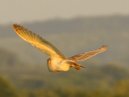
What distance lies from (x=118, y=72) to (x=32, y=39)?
167814 mm

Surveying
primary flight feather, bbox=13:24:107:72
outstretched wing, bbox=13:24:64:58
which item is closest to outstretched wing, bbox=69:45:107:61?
primary flight feather, bbox=13:24:107:72

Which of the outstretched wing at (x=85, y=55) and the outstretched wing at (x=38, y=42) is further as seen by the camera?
the outstretched wing at (x=85, y=55)

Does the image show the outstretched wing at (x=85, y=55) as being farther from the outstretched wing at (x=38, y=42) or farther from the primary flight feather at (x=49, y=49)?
the outstretched wing at (x=38, y=42)

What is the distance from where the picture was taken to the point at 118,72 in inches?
6722

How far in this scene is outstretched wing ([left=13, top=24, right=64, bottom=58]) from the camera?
3.82 m

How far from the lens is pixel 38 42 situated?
→ 3820 millimetres

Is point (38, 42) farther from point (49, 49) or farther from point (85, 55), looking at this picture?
point (85, 55)

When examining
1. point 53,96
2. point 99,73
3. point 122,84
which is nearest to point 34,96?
point 53,96

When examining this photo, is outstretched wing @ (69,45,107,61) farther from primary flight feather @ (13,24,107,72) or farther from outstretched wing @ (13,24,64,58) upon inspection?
outstretched wing @ (13,24,64,58)

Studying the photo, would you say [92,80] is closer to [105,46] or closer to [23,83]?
[23,83]

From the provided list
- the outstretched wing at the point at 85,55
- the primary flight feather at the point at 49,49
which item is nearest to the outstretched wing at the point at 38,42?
the primary flight feather at the point at 49,49

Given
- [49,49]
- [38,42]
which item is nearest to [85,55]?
[49,49]

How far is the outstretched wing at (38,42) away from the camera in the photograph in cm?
382

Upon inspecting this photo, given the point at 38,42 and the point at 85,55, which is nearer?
the point at 38,42
